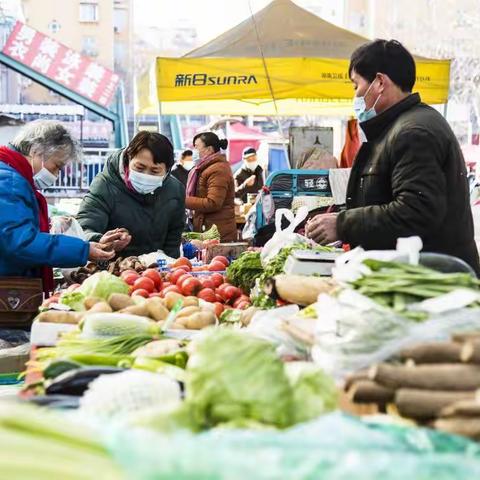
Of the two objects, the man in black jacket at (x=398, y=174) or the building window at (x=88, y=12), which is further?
the building window at (x=88, y=12)

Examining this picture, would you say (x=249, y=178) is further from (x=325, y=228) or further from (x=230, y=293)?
(x=325, y=228)

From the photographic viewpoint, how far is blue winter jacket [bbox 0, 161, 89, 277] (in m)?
5.26

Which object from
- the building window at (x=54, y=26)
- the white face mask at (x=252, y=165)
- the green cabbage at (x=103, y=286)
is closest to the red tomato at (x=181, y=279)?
the green cabbage at (x=103, y=286)

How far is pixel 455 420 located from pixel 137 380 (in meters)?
0.81

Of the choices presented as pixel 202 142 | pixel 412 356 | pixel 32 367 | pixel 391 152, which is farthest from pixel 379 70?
pixel 202 142

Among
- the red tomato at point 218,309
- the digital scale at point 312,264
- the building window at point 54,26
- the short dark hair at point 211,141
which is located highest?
the building window at point 54,26

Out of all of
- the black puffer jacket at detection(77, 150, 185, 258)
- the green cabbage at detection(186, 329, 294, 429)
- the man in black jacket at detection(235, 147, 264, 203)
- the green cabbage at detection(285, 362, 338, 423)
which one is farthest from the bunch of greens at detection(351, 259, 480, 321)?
the man in black jacket at detection(235, 147, 264, 203)

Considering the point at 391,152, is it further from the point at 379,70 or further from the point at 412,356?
the point at 412,356

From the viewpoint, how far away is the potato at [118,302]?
4.29 m

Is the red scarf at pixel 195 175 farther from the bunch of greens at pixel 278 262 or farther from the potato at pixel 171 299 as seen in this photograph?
the potato at pixel 171 299

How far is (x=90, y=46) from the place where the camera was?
170 feet

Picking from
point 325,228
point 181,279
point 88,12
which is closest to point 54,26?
point 88,12

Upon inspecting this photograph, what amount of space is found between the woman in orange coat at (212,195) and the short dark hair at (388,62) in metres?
5.36

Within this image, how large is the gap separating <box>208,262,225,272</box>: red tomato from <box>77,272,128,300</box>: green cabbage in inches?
43.8
